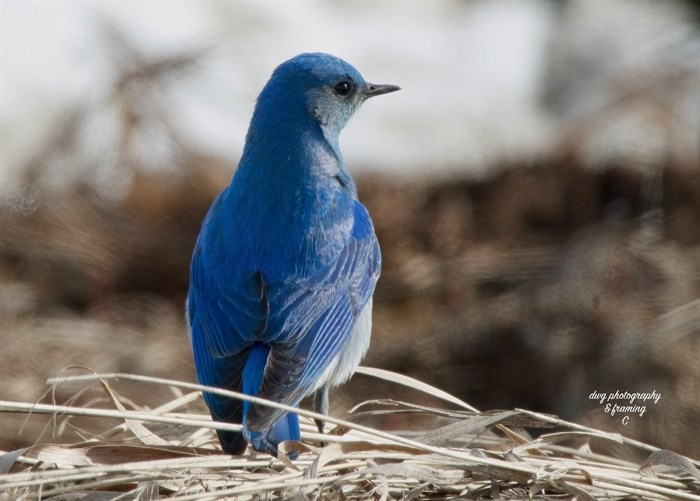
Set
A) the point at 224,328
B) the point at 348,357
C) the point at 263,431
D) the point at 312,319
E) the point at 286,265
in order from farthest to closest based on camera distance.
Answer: the point at 348,357
the point at 286,265
the point at 312,319
the point at 224,328
the point at 263,431

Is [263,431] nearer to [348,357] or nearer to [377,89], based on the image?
[348,357]

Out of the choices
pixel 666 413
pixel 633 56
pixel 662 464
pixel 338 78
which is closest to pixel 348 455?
pixel 662 464

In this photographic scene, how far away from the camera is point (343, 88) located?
532 centimetres

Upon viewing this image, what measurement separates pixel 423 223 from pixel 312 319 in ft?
10.4

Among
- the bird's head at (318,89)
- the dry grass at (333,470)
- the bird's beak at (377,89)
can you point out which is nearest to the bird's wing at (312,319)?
the dry grass at (333,470)

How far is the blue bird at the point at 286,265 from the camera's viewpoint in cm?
404

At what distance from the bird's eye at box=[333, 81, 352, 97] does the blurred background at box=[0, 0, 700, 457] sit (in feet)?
6.05

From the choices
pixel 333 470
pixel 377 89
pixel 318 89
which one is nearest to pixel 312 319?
pixel 333 470

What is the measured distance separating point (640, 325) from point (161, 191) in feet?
10.2

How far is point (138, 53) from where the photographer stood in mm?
8023

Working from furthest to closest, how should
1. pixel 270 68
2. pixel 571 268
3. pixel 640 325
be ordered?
pixel 270 68
pixel 571 268
pixel 640 325

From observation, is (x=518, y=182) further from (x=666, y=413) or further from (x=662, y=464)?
(x=662, y=464)

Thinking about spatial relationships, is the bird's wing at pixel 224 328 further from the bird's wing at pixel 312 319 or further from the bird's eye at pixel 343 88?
the bird's eye at pixel 343 88

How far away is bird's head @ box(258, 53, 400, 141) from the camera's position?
16.9 feet
